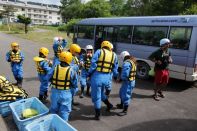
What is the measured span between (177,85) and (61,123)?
6.63 meters

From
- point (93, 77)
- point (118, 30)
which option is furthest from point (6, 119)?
point (118, 30)

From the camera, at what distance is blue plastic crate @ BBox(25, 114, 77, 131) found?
183 inches

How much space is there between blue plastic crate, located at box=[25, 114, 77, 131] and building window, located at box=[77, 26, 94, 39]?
9.48 metres

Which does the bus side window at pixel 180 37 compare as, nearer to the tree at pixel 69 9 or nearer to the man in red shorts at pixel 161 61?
the man in red shorts at pixel 161 61

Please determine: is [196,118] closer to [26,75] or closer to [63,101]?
[63,101]

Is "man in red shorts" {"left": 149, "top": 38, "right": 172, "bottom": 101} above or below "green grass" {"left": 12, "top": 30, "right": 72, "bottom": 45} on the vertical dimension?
above

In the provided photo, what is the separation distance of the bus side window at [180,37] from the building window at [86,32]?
5555mm

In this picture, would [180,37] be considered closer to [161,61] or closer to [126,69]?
[161,61]

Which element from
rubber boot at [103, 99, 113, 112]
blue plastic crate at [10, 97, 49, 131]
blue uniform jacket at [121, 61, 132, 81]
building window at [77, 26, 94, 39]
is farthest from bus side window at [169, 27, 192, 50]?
blue plastic crate at [10, 97, 49, 131]

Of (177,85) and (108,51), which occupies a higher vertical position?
(108,51)

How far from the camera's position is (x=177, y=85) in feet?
32.8

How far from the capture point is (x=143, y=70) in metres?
10.9

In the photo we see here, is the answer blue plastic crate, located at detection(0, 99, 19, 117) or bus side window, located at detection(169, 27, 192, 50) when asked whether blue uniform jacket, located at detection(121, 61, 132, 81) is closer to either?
blue plastic crate, located at detection(0, 99, 19, 117)

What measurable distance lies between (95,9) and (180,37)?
42033 millimetres
